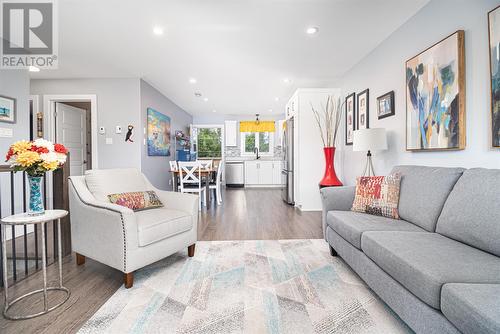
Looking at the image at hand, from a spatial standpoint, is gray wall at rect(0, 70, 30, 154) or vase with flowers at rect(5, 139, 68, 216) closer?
vase with flowers at rect(5, 139, 68, 216)

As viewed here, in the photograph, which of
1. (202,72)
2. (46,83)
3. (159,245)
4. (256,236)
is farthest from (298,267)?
(46,83)

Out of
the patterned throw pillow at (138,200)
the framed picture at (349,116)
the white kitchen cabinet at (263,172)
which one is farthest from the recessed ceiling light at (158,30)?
the white kitchen cabinet at (263,172)

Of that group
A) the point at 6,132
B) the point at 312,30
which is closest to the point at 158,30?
the point at 312,30

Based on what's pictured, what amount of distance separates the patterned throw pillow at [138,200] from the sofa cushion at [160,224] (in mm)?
92

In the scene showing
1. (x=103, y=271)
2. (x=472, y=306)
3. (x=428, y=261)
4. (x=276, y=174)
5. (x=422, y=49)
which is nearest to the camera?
(x=472, y=306)

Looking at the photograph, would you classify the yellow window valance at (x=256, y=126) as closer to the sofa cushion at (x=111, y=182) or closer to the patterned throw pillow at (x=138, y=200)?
the sofa cushion at (x=111, y=182)

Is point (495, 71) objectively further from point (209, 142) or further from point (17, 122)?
point (209, 142)

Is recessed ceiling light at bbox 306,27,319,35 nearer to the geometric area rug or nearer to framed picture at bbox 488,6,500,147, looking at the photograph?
framed picture at bbox 488,6,500,147

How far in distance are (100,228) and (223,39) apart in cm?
239

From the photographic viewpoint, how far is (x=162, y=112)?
5527mm

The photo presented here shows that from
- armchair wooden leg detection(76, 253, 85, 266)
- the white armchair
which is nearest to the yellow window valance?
the white armchair

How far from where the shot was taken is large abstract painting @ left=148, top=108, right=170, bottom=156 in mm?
4851

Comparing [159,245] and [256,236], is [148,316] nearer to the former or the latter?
[159,245]

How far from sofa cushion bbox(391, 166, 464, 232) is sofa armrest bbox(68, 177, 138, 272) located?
215 cm
